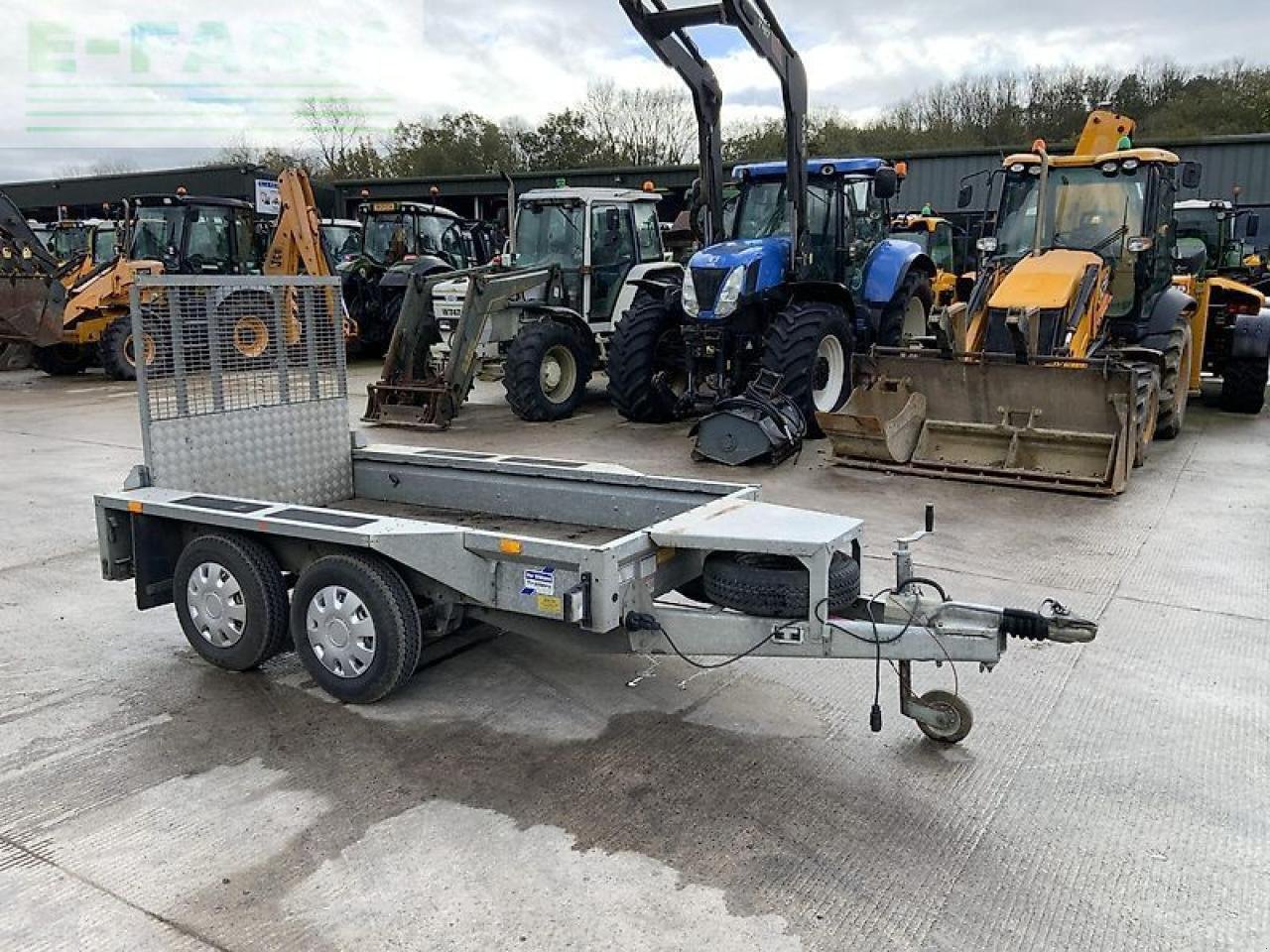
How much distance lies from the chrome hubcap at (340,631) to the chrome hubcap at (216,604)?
0.40 meters

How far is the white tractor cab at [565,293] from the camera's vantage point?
10.9 metres

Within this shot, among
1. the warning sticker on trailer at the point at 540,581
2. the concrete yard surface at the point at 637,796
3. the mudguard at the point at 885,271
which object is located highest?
the mudguard at the point at 885,271

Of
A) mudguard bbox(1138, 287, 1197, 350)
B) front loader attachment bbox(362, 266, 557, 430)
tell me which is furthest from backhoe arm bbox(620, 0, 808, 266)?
mudguard bbox(1138, 287, 1197, 350)

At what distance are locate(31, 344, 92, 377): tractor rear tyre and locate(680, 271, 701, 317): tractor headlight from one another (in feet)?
35.7

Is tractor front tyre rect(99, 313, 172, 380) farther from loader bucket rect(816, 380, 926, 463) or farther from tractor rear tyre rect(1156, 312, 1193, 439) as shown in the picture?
tractor rear tyre rect(1156, 312, 1193, 439)

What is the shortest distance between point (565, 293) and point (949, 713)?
8.68m

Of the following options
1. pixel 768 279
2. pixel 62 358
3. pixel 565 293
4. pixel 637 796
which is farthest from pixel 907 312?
pixel 62 358

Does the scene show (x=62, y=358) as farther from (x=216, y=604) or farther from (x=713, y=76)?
(x=216, y=604)

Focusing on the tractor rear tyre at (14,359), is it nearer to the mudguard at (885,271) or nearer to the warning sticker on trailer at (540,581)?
the mudguard at (885,271)

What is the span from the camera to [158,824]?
3232mm

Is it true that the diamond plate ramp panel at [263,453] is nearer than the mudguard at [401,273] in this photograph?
Yes

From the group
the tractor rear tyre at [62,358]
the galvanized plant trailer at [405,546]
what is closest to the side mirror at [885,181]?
the galvanized plant trailer at [405,546]

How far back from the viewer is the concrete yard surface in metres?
2.76

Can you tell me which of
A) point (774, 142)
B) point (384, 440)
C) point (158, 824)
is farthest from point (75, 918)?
point (774, 142)
